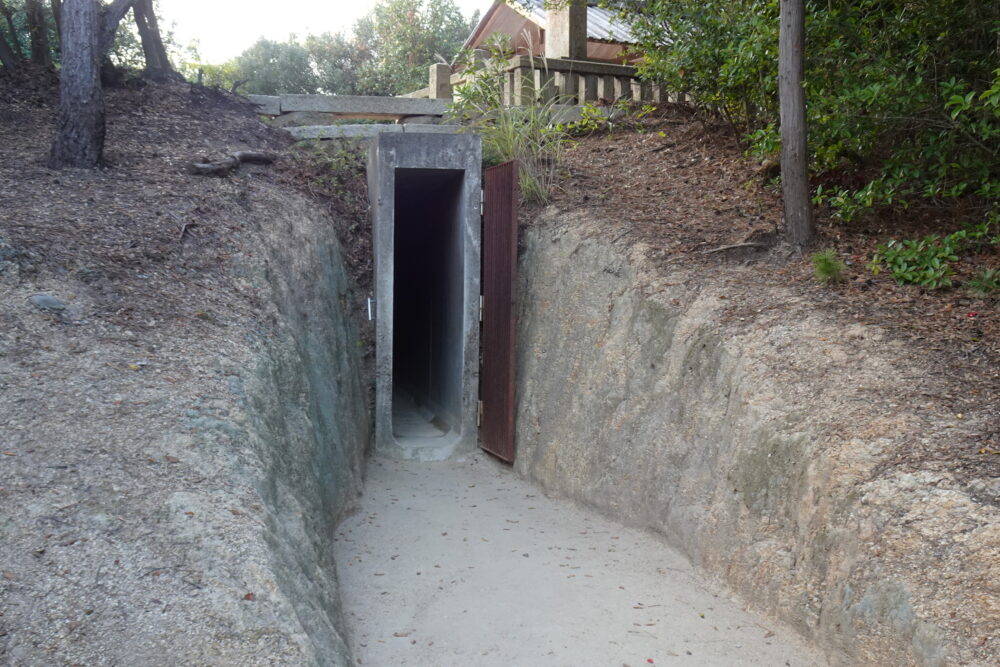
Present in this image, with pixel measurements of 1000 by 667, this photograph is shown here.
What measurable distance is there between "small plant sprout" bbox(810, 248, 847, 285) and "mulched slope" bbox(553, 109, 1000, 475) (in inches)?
2.5

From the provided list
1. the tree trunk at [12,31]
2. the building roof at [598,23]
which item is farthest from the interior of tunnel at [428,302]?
the building roof at [598,23]

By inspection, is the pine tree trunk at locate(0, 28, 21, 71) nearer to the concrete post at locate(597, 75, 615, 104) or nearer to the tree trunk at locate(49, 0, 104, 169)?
the tree trunk at locate(49, 0, 104, 169)

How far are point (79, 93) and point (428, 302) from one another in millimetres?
5095

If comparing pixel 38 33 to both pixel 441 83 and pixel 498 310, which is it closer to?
pixel 441 83

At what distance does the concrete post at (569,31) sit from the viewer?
35.5ft

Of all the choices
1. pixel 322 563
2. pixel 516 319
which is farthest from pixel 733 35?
pixel 322 563

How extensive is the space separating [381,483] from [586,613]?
303 centimetres

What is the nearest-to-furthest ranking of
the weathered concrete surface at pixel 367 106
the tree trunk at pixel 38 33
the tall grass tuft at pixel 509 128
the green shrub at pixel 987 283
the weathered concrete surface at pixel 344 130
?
the green shrub at pixel 987 283 → the tall grass tuft at pixel 509 128 → the tree trunk at pixel 38 33 → the weathered concrete surface at pixel 344 130 → the weathered concrete surface at pixel 367 106

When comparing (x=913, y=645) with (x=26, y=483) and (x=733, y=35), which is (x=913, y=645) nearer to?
(x=26, y=483)

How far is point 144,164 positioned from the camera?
8125 millimetres

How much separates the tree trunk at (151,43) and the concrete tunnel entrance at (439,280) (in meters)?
3.47

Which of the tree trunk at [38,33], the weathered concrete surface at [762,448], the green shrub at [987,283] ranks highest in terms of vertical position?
the tree trunk at [38,33]

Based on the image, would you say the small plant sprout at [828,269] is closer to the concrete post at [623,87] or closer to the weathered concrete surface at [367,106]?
the concrete post at [623,87]

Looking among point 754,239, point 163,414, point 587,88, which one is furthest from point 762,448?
point 587,88
